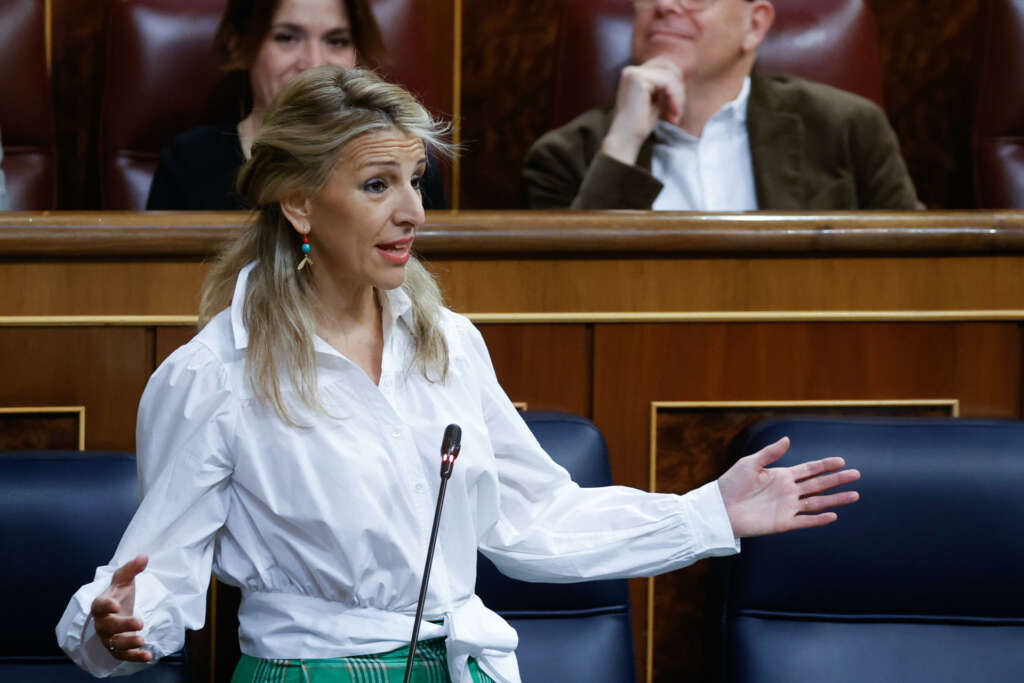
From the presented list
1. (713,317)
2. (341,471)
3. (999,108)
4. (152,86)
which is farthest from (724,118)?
(341,471)

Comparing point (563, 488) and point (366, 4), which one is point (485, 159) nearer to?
point (366, 4)

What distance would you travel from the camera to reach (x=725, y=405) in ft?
3.65

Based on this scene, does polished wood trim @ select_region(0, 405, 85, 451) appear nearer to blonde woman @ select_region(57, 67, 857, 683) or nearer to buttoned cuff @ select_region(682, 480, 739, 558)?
blonde woman @ select_region(57, 67, 857, 683)

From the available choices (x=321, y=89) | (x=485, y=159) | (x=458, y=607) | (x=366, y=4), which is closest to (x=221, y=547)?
(x=458, y=607)

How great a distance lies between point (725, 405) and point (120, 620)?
53 centimetres

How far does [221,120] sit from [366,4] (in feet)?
0.76

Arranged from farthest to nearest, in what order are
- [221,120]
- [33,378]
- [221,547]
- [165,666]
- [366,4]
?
[221,120]
[366,4]
[33,378]
[165,666]
[221,547]

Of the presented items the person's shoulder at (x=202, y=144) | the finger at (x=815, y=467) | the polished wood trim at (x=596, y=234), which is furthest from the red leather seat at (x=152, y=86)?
the finger at (x=815, y=467)

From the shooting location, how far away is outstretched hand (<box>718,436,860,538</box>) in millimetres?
882

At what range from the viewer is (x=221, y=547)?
2.76 feet

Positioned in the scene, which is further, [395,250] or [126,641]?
[395,250]

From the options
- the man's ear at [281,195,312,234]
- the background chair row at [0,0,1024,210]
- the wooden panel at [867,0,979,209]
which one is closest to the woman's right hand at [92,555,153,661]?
the man's ear at [281,195,312,234]

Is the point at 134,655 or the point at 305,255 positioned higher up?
the point at 305,255

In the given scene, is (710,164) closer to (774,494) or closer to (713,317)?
(713,317)
